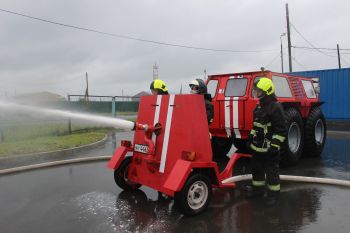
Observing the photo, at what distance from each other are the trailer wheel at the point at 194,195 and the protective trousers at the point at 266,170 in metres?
1.10

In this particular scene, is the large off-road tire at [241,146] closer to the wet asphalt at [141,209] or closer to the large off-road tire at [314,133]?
the large off-road tire at [314,133]

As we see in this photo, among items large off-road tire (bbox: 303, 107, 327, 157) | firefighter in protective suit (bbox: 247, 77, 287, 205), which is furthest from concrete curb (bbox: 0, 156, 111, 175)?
large off-road tire (bbox: 303, 107, 327, 157)

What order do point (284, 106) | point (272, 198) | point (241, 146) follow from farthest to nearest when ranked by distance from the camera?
1. point (241, 146)
2. point (284, 106)
3. point (272, 198)

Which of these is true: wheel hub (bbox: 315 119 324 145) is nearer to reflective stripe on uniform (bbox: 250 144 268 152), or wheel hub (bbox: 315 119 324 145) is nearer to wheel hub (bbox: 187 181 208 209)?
reflective stripe on uniform (bbox: 250 144 268 152)

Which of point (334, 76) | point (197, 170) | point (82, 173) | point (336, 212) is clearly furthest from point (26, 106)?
point (334, 76)

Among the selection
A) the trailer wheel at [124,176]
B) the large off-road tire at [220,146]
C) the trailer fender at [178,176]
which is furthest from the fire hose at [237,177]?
the large off-road tire at [220,146]

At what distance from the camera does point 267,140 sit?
5410 mm

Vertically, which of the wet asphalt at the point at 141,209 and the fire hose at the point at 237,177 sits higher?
the fire hose at the point at 237,177

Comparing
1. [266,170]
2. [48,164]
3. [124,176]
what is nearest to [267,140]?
[266,170]

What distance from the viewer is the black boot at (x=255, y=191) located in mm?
5516

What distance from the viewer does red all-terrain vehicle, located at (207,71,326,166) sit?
295 inches

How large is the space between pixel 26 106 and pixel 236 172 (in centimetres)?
430

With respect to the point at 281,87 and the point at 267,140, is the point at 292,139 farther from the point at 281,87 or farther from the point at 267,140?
the point at 267,140

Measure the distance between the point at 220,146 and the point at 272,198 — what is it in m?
4.00
